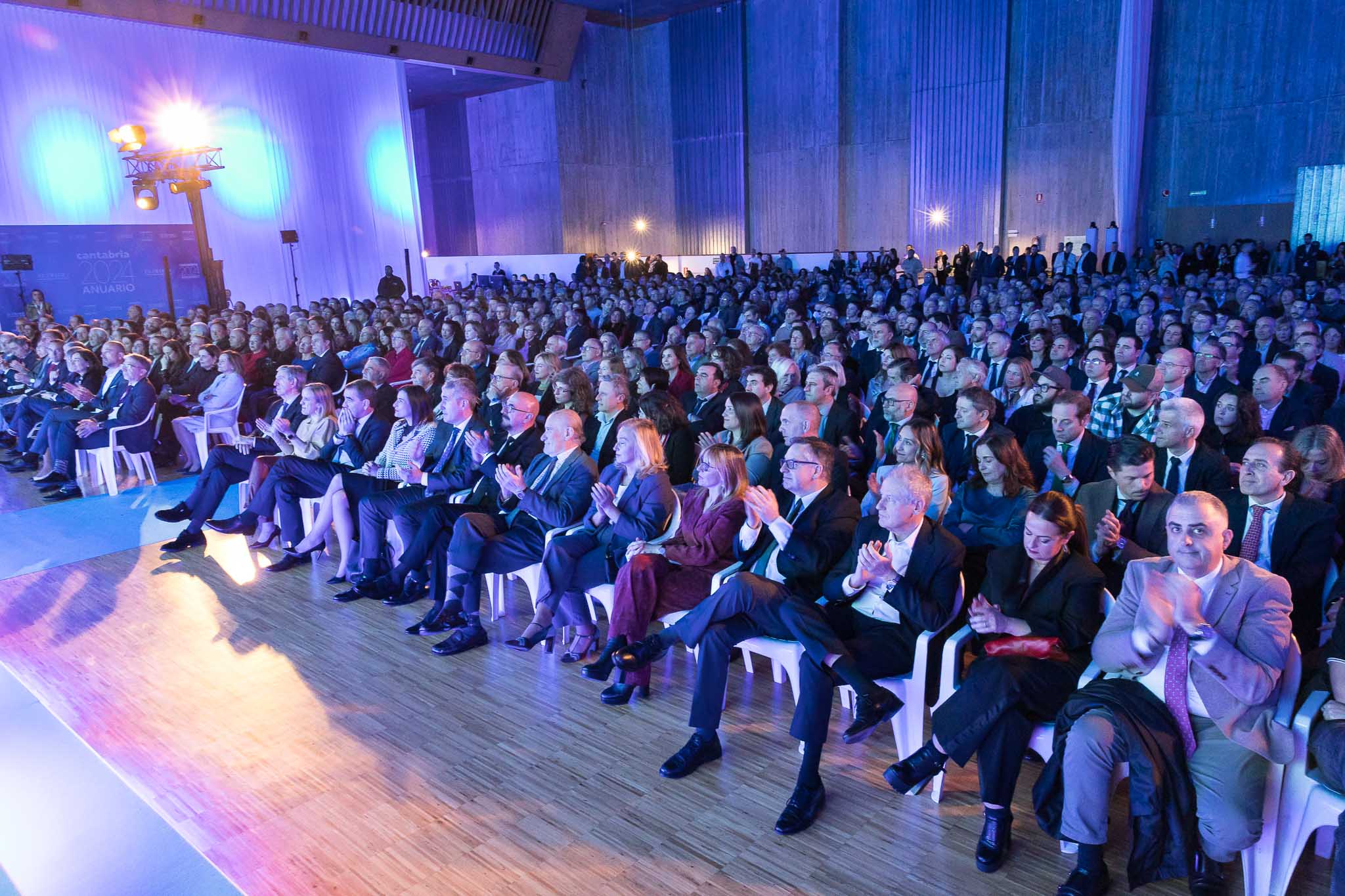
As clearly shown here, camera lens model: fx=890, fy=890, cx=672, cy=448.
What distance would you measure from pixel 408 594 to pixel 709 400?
7.21 ft

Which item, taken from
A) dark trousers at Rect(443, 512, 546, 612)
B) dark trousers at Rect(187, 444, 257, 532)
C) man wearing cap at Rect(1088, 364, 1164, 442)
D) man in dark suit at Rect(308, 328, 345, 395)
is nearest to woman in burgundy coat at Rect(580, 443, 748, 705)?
dark trousers at Rect(443, 512, 546, 612)

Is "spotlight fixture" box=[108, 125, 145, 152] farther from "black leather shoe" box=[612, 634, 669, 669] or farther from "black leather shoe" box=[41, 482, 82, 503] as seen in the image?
"black leather shoe" box=[612, 634, 669, 669]

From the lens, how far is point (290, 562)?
5.35 m

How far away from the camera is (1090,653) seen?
9.01 ft

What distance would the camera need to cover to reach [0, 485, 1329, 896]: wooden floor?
104 inches

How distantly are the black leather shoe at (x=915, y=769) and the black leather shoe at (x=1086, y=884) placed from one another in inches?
17.7

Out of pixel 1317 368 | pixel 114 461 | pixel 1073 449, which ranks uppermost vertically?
pixel 1317 368

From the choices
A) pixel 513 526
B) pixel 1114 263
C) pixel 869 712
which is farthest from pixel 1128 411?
pixel 1114 263

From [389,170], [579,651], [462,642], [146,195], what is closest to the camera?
[579,651]

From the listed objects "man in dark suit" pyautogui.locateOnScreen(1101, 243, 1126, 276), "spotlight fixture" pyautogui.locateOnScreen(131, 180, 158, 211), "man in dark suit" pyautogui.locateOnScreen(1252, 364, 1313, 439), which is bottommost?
"man in dark suit" pyautogui.locateOnScreen(1252, 364, 1313, 439)

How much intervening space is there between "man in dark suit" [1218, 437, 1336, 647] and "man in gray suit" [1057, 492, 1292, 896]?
683 millimetres

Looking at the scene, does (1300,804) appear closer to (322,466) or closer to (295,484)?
(322,466)

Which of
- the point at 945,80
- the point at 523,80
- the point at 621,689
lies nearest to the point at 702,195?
the point at 523,80

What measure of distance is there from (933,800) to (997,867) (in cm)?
37
